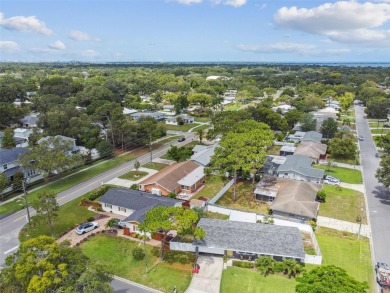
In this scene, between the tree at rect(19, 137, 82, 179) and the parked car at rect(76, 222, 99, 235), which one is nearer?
the parked car at rect(76, 222, 99, 235)

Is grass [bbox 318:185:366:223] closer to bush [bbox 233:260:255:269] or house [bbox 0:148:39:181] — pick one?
bush [bbox 233:260:255:269]

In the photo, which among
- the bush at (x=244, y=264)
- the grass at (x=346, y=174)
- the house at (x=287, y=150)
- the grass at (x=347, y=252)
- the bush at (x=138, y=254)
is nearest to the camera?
the grass at (x=347, y=252)

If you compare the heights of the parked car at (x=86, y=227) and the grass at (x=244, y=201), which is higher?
the parked car at (x=86, y=227)

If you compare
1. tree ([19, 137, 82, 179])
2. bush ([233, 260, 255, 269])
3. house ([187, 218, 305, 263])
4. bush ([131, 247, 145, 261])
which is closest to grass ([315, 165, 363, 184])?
house ([187, 218, 305, 263])

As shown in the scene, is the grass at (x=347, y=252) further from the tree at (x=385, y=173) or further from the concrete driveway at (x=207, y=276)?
the tree at (x=385, y=173)

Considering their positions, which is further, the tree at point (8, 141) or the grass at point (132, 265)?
the tree at point (8, 141)

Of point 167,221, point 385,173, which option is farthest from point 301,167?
point 167,221

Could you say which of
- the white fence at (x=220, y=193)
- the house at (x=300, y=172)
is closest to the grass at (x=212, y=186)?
the white fence at (x=220, y=193)
